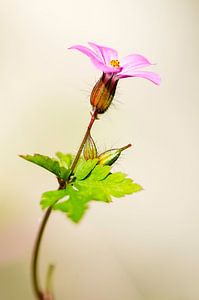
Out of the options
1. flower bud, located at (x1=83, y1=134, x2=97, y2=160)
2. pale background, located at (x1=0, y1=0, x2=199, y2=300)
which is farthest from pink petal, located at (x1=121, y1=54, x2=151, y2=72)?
pale background, located at (x1=0, y1=0, x2=199, y2=300)

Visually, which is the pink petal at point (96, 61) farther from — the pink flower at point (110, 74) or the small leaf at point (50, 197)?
the small leaf at point (50, 197)

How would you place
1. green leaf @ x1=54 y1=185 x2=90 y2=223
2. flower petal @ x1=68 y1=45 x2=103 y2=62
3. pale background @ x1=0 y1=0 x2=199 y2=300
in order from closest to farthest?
green leaf @ x1=54 y1=185 x2=90 y2=223 → flower petal @ x1=68 y1=45 x2=103 y2=62 → pale background @ x1=0 y1=0 x2=199 y2=300

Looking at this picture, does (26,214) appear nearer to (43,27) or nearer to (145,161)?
(145,161)

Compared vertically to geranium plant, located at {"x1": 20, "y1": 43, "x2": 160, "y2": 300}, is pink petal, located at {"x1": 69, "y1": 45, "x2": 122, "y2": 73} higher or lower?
higher

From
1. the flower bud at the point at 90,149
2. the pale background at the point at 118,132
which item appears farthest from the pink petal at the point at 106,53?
the pale background at the point at 118,132

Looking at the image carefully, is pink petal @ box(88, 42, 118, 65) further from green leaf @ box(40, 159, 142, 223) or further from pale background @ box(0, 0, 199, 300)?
pale background @ box(0, 0, 199, 300)

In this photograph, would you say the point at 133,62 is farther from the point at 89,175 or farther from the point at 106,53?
the point at 89,175

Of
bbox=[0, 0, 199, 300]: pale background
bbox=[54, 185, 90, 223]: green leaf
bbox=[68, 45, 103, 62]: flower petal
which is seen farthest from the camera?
bbox=[0, 0, 199, 300]: pale background
